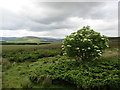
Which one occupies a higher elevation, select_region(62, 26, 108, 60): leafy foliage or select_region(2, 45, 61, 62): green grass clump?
select_region(62, 26, 108, 60): leafy foliage

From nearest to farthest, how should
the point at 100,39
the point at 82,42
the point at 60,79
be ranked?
the point at 60,79
the point at 82,42
the point at 100,39

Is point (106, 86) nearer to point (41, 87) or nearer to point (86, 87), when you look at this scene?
point (86, 87)

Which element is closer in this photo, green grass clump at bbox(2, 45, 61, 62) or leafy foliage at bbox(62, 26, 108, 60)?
leafy foliage at bbox(62, 26, 108, 60)

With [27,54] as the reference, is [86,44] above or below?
above

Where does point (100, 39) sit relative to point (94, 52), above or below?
above

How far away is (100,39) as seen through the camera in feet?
37.0

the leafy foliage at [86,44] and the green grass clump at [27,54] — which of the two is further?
the green grass clump at [27,54]

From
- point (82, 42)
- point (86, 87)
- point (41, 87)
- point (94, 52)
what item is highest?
point (82, 42)

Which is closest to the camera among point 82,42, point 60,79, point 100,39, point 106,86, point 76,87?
point 106,86

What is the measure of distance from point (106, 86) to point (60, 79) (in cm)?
319

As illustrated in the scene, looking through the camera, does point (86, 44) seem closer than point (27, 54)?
Yes

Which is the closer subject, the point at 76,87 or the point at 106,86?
the point at 106,86

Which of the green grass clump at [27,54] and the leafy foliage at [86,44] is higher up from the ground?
the leafy foliage at [86,44]

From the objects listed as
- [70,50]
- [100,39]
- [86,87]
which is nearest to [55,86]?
[86,87]
